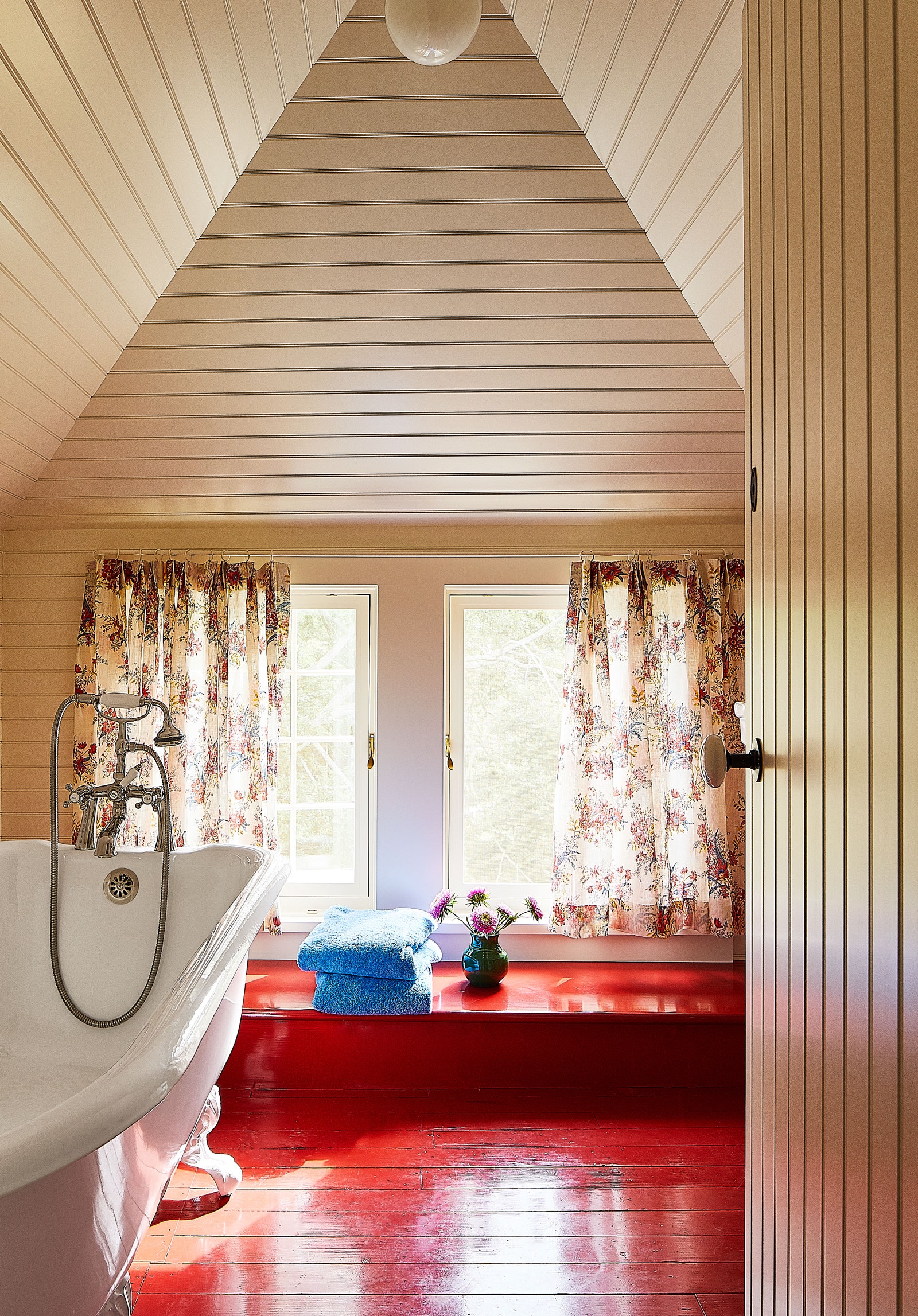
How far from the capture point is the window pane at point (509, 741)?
352 cm

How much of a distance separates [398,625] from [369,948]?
4.04 feet

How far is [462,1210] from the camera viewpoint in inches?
88.1

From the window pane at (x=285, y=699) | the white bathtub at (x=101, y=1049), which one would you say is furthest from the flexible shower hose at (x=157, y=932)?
the window pane at (x=285, y=699)

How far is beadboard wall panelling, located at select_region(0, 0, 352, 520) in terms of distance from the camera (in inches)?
64.2

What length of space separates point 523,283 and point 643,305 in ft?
1.17

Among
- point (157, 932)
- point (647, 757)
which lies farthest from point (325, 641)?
point (157, 932)

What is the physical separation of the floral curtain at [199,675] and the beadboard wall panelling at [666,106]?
1.88 metres

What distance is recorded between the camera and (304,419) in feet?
9.16

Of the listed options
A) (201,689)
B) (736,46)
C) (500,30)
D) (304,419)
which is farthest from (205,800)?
(736,46)

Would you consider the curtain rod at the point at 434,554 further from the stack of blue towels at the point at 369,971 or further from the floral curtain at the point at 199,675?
the stack of blue towels at the point at 369,971

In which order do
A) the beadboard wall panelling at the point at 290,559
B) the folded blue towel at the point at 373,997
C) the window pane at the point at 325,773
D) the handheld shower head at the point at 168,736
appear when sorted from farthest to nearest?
the window pane at the point at 325,773 < the beadboard wall panelling at the point at 290,559 < the folded blue towel at the point at 373,997 < the handheld shower head at the point at 168,736

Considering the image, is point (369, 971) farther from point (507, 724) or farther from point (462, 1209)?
point (507, 724)

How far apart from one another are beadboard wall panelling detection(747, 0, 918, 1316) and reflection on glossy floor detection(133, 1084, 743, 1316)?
3.29 feet

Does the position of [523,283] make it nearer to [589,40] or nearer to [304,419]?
[589,40]
